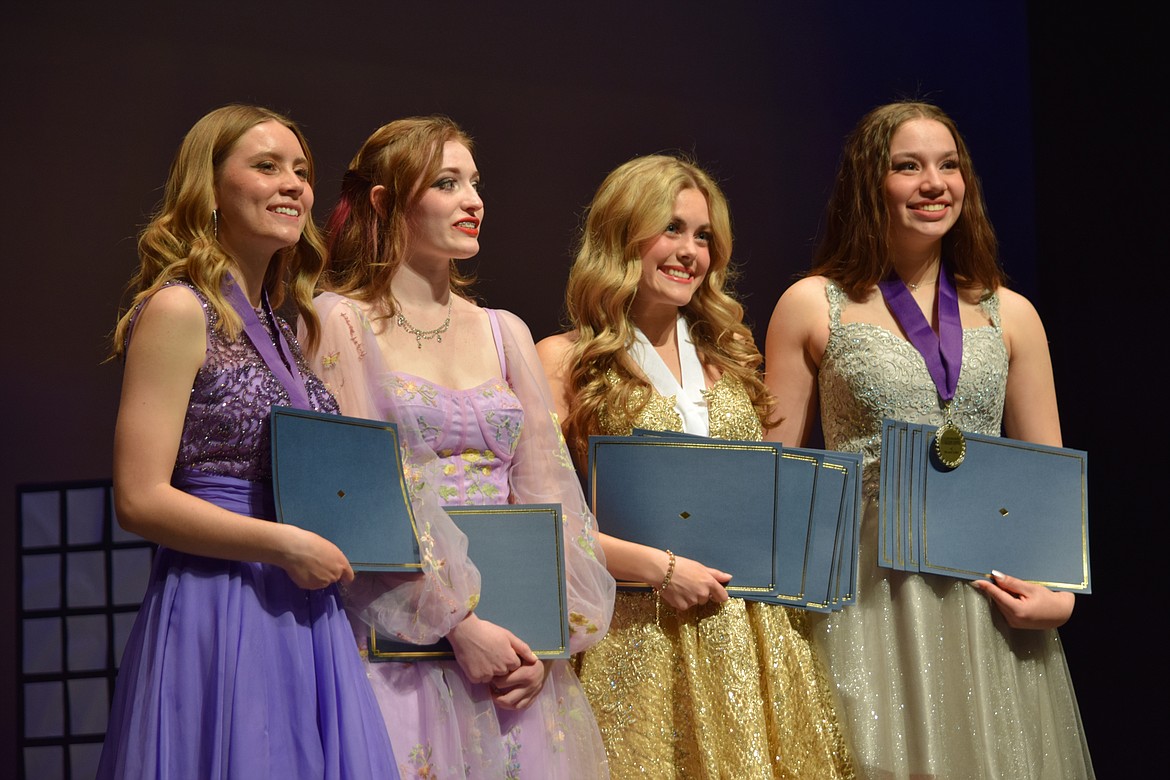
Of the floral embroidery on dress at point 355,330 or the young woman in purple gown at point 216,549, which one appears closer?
the young woman in purple gown at point 216,549

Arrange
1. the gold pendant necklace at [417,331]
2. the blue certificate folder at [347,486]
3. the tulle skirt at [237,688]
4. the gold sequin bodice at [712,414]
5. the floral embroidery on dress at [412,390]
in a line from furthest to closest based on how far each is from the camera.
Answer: the gold sequin bodice at [712,414] < the gold pendant necklace at [417,331] < the floral embroidery on dress at [412,390] < the blue certificate folder at [347,486] < the tulle skirt at [237,688]

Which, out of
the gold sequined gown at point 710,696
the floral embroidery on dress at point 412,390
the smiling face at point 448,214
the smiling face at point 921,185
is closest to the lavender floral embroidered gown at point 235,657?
the floral embroidery on dress at point 412,390

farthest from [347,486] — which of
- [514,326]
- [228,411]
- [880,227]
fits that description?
[880,227]

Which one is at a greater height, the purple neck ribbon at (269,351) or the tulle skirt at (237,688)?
the purple neck ribbon at (269,351)

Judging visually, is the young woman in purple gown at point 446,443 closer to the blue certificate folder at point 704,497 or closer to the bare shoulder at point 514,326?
the bare shoulder at point 514,326

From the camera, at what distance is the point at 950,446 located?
2896 millimetres

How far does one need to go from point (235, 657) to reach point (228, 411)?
1.28 feet

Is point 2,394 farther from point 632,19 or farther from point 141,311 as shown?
point 632,19

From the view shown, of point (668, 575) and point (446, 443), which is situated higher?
point (446, 443)

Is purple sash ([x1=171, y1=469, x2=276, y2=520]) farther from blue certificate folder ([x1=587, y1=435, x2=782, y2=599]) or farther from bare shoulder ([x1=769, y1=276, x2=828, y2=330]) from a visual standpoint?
bare shoulder ([x1=769, y1=276, x2=828, y2=330])

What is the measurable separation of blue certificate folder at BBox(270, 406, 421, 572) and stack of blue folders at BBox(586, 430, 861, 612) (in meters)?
0.53

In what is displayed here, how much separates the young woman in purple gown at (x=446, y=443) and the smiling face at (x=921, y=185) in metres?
0.94

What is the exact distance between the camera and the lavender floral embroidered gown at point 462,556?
2.38m

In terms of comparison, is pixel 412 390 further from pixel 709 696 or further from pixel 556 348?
pixel 709 696
